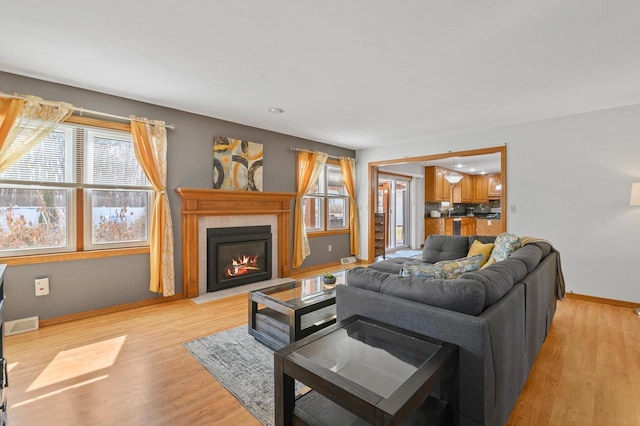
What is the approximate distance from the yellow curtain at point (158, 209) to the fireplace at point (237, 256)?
1.79 feet

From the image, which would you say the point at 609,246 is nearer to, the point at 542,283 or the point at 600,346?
the point at 600,346

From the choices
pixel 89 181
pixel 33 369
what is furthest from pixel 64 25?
pixel 33 369

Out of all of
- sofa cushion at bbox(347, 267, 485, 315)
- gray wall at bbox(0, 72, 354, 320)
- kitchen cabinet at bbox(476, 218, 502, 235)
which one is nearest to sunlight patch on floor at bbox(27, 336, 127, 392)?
gray wall at bbox(0, 72, 354, 320)

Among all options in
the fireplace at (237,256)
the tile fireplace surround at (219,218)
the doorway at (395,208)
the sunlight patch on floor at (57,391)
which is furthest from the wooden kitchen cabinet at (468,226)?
the sunlight patch on floor at (57,391)

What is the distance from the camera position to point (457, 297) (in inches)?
57.9

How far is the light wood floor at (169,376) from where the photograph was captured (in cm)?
175

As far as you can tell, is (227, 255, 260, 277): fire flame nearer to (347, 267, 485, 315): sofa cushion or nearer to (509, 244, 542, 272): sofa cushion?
(347, 267, 485, 315): sofa cushion

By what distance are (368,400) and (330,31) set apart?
226cm

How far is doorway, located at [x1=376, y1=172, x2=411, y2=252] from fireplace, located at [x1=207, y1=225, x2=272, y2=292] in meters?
3.95

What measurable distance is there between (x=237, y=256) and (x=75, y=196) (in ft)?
6.66

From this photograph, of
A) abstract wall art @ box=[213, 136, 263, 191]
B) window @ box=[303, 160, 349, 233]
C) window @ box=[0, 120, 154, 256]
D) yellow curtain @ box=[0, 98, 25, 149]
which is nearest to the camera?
yellow curtain @ box=[0, 98, 25, 149]

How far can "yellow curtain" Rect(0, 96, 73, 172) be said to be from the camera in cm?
272

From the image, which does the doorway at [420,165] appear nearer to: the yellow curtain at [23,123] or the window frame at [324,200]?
the window frame at [324,200]

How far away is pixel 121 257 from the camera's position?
11.4 feet
